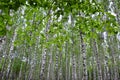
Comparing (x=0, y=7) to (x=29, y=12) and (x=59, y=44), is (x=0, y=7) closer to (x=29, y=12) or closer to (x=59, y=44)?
(x=29, y=12)

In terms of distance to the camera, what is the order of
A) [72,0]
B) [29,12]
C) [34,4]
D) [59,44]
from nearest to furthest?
[34,4] < [72,0] < [29,12] < [59,44]

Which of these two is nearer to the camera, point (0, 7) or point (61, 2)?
point (0, 7)

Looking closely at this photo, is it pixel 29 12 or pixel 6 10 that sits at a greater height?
Answer: pixel 29 12

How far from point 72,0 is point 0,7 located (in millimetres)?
1172

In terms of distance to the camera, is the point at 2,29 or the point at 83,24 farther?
the point at 83,24

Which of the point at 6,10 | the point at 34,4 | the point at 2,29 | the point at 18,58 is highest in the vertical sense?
the point at 18,58

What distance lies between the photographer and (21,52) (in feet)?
93.7

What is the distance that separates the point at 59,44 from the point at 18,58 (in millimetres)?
25765

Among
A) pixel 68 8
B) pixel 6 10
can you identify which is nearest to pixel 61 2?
pixel 68 8

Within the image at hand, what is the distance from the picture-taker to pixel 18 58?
28219mm

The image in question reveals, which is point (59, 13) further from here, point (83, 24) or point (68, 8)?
point (83, 24)

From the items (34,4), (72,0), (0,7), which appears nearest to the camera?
(0,7)

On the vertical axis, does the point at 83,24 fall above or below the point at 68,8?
below

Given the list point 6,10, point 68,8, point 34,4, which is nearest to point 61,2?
point 68,8
